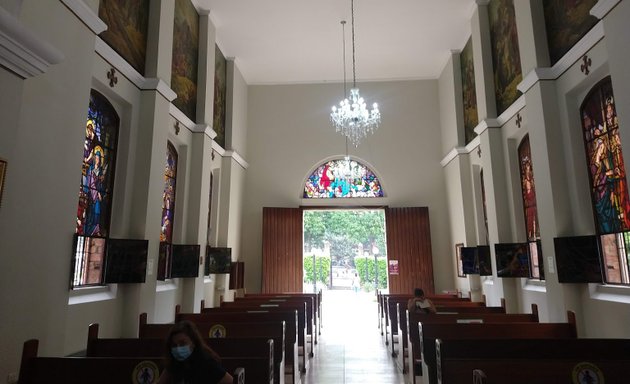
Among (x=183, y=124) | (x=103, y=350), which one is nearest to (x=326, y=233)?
(x=183, y=124)

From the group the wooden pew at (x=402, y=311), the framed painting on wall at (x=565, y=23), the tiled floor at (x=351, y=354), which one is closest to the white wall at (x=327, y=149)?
the tiled floor at (x=351, y=354)

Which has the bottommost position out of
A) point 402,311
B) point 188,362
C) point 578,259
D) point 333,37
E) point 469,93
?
point 402,311

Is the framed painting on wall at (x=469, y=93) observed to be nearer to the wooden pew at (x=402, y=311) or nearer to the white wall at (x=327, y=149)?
the white wall at (x=327, y=149)

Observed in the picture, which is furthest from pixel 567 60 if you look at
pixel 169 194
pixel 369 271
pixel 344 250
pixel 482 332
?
pixel 344 250

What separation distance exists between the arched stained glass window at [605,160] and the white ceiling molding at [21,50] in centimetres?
600

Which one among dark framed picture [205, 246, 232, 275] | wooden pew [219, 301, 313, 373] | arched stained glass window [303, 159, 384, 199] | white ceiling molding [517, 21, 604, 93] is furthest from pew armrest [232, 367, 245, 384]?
arched stained glass window [303, 159, 384, 199]

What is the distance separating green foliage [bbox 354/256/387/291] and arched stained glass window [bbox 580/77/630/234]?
10.8 meters

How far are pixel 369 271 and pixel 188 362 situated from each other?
45.3 feet

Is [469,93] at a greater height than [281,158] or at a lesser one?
greater

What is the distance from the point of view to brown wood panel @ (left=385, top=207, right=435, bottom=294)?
11.0 metres

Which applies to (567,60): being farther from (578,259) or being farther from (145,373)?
(145,373)

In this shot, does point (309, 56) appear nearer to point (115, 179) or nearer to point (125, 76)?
point (125, 76)

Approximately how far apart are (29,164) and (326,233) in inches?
584

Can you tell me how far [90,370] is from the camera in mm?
2721
